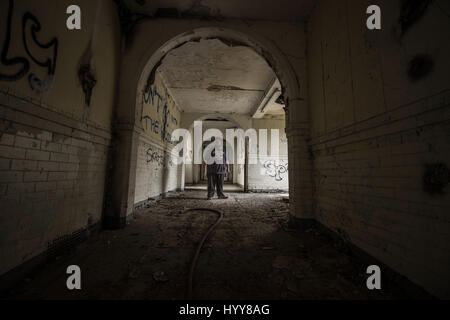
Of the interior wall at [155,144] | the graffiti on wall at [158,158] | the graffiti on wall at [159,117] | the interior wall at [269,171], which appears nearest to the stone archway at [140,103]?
the interior wall at [155,144]

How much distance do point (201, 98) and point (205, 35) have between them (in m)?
3.91

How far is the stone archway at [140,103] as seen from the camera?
3.39 metres

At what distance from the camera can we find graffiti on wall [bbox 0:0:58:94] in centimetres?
158

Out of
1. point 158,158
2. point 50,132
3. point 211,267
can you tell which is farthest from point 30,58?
point 158,158

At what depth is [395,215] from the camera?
1.74m

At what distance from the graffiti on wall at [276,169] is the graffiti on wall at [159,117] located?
4.90 m

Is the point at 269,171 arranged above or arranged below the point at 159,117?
below

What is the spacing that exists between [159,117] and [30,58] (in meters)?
4.31

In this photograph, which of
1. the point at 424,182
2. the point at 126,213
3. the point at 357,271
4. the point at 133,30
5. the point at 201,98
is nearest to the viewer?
the point at 424,182

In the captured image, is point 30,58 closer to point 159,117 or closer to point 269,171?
point 159,117

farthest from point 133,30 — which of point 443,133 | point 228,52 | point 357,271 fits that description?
point 357,271

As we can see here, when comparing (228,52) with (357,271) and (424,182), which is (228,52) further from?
(357,271)

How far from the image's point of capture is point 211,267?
2027 mm

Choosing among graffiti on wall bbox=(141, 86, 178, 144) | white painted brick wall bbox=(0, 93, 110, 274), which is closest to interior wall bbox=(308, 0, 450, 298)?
white painted brick wall bbox=(0, 93, 110, 274)
